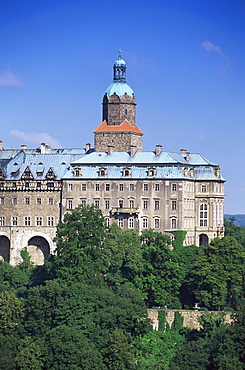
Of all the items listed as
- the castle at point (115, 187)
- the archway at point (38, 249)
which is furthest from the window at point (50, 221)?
the archway at point (38, 249)

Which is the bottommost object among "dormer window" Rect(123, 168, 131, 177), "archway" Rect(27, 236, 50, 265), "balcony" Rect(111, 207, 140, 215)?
"archway" Rect(27, 236, 50, 265)

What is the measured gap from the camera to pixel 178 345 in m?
129

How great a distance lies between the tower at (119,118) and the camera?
154000 mm

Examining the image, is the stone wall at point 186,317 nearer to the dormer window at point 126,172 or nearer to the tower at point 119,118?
the dormer window at point 126,172

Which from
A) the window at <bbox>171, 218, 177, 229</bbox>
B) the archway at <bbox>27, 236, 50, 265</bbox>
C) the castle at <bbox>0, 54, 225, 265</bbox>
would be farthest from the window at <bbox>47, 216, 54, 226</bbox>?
the window at <bbox>171, 218, 177, 229</bbox>

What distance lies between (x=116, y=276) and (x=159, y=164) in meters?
17.3

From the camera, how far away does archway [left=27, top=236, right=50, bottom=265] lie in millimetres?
151625

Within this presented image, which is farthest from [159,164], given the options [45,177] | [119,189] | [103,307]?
[103,307]

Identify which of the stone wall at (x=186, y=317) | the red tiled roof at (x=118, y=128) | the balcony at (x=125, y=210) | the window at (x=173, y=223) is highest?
the red tiled roof at (x=118, y=128)

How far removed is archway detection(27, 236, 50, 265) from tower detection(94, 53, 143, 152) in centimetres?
1377

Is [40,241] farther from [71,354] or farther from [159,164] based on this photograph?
[71,354]

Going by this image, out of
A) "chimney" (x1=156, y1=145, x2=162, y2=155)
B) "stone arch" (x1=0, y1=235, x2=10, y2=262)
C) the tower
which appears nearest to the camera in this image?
"chimney" (x1=156, y1=145, x2=162, y2=155)

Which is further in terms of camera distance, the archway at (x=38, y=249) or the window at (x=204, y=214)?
the archway at (x=38, y=249)

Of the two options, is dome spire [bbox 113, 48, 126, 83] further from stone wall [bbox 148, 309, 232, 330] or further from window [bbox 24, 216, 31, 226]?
stone wall [bbox 148, 309, 232, 330]
